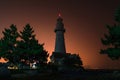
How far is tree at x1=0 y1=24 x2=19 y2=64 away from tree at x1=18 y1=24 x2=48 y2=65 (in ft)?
5.00

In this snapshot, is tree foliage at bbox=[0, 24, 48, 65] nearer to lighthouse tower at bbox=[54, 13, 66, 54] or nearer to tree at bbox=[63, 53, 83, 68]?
tree at bbox=[63, 53, 83, 68]

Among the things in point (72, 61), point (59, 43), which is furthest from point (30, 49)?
point (59, 43)

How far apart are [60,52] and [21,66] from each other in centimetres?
3174

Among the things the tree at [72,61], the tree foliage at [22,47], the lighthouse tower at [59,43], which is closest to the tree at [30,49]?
the tree foliage at [22,47]

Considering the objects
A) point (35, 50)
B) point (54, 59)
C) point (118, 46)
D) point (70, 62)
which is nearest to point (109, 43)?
point (118, 46)

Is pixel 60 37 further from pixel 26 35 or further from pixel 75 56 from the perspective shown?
pixel 26 35

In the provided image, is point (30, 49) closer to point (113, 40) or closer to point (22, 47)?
point (22, 47)

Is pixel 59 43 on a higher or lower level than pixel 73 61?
higher

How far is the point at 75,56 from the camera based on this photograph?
99938 mm

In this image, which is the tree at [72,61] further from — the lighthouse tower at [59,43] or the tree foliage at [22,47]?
the tree foliage at [22,47]

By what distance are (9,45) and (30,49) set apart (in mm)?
4991

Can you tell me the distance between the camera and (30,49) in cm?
7625

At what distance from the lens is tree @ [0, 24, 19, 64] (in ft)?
254

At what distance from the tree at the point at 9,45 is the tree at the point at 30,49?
5.00 feet
